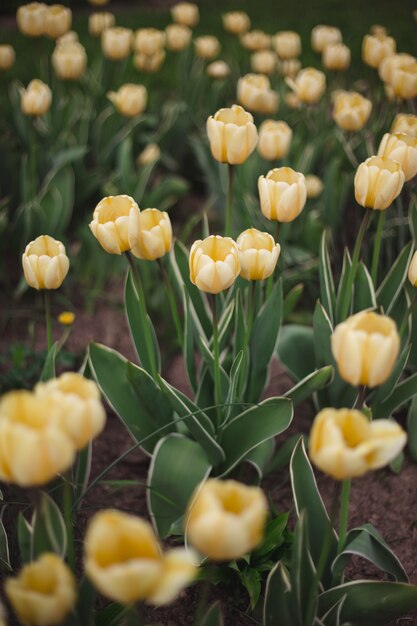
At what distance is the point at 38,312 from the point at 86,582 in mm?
1604

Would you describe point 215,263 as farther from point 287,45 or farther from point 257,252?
point 287,45

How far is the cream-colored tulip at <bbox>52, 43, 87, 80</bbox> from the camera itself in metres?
2.90

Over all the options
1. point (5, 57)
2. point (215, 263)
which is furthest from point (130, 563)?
point (5, 57)

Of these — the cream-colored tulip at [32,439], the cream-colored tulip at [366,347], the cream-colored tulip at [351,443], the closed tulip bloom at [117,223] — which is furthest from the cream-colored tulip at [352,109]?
the cream-colored tulip at [32,439]

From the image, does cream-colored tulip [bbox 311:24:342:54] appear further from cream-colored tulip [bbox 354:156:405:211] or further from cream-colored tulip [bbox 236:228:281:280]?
cream-colored tulip [bbox 236:228:281:280]

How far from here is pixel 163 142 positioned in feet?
10.9

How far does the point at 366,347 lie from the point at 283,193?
0.64m

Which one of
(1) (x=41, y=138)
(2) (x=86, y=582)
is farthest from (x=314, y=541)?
(1) (x=41, y=138)

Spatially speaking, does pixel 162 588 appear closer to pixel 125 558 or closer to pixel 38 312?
pixel 125 558

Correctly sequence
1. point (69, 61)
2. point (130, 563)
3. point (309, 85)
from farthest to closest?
point (69, 61) → point (309, 85) → point (130, 563)

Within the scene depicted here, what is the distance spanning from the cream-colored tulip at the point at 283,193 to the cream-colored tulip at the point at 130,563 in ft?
3.14

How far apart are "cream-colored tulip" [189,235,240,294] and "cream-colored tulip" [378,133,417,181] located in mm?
543

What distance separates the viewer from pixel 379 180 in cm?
155

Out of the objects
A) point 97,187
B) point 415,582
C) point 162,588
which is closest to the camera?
point 162,588
